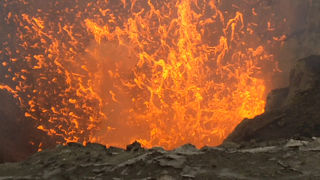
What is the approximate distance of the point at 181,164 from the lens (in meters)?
3.93

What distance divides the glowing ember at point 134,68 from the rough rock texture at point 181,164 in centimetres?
908

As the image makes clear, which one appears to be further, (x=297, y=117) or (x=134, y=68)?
(x=134, y=68)

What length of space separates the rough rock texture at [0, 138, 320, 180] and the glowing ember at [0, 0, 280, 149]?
29.8ft

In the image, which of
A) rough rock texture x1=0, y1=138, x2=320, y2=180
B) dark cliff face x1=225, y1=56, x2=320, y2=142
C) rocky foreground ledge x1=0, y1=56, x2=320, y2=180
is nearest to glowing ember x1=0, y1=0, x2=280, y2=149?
dark cliff face x1=225, y1=56, x2=320, y2=142

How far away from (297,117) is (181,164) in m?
6.13

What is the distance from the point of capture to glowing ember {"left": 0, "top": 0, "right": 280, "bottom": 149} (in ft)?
44.4

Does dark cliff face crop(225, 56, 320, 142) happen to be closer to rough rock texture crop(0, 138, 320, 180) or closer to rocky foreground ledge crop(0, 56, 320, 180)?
rocky foreground ledge crop(0, 56, 320, 180)

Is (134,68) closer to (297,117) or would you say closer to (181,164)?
(297,117)

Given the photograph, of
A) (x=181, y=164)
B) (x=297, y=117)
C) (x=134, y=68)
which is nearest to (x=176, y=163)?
(x=181, y=164)

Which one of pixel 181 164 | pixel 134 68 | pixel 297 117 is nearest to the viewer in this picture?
pixel 181 164

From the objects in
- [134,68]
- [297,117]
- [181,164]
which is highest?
[134,68]

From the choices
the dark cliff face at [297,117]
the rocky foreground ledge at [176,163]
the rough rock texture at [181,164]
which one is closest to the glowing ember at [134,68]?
the dark cliff face at [297,117]

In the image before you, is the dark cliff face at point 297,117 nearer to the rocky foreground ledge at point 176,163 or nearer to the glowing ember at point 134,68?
the glowing ember at point 134,68

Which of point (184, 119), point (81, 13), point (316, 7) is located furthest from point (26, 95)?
point (316, 7)
